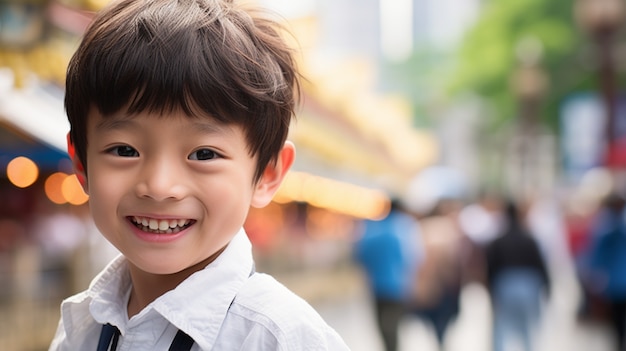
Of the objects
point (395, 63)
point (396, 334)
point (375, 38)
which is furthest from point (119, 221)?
point (375, 38)

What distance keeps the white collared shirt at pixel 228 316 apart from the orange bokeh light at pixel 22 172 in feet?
24.9

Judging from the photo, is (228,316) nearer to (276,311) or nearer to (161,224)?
(276,311)

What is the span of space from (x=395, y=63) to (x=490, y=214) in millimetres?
57209

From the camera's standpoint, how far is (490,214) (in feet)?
40.0

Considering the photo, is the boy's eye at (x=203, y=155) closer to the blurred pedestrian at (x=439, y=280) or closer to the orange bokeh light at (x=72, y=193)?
the blurred pedestrian at (x=439, y=280)

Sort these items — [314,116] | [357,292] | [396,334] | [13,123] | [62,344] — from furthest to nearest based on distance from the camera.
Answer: [357,292] < [314,116] < [13,123] < [396,334] < [62,344]

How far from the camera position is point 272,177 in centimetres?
167

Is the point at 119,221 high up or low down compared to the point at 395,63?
down

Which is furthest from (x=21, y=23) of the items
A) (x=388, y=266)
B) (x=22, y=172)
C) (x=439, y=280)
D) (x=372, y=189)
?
(x=372, y=189)

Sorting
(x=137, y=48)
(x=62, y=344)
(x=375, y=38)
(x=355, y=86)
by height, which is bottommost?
(x=62, y=344)

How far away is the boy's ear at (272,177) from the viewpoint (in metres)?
1.64

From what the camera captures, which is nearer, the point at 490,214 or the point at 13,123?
the point at 13,123

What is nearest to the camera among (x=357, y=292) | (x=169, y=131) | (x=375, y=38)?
(x=169, y=131)

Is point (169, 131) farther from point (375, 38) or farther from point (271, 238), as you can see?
point (375, 38)
